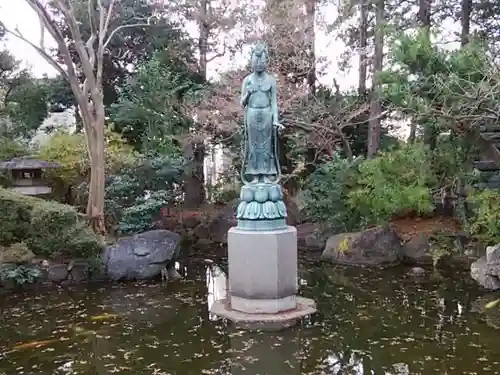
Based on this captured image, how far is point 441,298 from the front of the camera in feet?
23.9

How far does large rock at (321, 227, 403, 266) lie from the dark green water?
4.85 ft

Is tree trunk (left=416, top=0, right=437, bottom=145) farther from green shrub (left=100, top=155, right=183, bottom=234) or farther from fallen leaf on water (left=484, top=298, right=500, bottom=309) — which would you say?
green shrub (left=100, top=155, right=183, bottom=234)

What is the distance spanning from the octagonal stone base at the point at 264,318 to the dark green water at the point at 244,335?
0.40 feet

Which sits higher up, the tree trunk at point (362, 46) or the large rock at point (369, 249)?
the tree trunk at point (362, 46)

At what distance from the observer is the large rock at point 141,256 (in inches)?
353

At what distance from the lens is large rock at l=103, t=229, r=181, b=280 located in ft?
29.4

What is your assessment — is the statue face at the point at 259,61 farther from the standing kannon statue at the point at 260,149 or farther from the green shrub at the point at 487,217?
the green shrub at the point at 487,217

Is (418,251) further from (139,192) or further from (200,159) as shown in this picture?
(200,159)

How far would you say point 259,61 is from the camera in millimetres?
6504

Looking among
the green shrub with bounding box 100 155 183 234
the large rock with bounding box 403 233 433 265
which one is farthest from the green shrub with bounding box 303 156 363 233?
the green shrub with bounding box 100 155 183 234

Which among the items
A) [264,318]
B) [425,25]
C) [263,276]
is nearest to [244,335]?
[264,318]

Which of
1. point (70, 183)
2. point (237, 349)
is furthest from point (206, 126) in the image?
point (237, 349)

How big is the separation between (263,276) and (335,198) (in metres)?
5.30

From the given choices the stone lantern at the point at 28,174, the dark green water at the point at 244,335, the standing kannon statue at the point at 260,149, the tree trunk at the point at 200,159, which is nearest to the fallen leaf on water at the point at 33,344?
the dark green water at the point at 244,335
